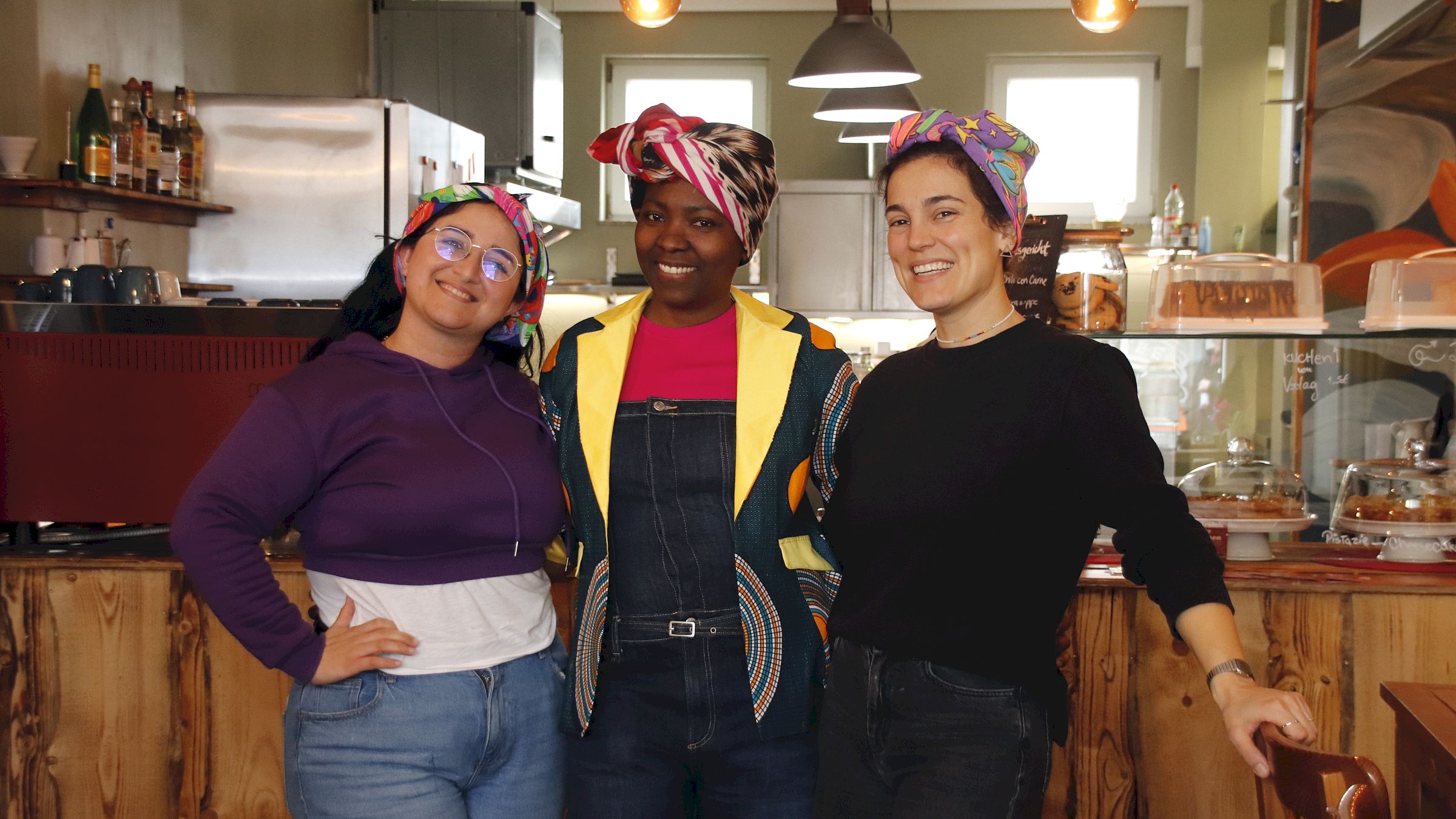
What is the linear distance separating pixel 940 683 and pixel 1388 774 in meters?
1.23

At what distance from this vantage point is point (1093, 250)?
2492 mm

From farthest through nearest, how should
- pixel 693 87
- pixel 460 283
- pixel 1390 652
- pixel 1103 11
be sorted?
pixel 693 87
pixel 1103 11
pixel 1390 652
pixel 460 283

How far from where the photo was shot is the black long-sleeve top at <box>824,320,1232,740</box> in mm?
1440

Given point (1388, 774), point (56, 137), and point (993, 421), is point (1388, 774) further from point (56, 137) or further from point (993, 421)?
point (56, 137)

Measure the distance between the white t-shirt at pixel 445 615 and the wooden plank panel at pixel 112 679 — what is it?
0.83 meters

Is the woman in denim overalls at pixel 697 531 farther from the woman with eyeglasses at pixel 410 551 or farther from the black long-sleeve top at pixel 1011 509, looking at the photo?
the black long-sleeve top at pixel 1011 509

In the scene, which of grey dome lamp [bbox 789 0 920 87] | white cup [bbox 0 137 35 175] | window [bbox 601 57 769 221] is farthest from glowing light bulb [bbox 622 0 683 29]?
window [bbox 601 57 769 221]

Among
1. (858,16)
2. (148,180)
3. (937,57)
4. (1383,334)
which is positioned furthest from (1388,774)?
(937,57)

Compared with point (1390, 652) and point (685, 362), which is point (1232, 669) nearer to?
point (685, 362)

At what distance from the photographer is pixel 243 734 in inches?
93.2

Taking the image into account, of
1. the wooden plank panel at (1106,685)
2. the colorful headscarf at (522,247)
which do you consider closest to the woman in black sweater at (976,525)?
the colorful headscarf at (522,247)

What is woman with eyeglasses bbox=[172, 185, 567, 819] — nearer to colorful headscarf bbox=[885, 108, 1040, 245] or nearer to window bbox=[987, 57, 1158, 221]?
colorful headscarf bbox=[885, 108, 1040, 245]

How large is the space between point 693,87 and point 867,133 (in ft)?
8.25

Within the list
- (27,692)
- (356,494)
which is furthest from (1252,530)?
(27,692)
